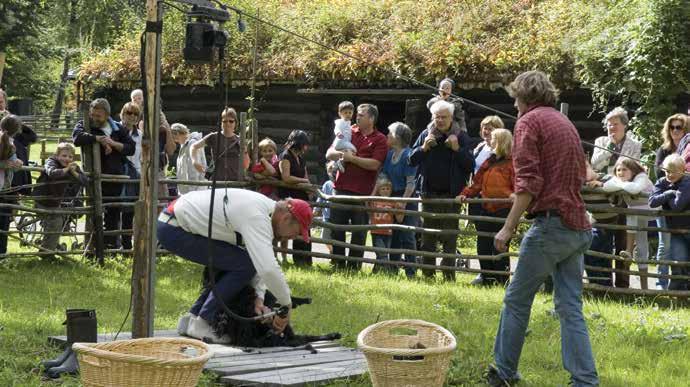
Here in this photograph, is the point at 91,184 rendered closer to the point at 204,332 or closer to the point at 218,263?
the point at 218,263

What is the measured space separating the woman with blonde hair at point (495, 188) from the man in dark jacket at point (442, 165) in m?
0.20

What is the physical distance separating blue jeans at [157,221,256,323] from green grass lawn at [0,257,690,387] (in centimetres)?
87

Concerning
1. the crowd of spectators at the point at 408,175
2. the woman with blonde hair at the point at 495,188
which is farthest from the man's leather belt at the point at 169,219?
the woman with blonde hair at the point at 495,188

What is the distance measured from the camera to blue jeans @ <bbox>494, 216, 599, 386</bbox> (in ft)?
20.6

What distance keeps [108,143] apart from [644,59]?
276 inches

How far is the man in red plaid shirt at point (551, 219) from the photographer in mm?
6281

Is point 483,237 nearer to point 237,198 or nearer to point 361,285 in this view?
point 361,285

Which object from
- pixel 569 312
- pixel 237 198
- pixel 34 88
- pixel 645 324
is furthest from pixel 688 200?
pixel 34 88

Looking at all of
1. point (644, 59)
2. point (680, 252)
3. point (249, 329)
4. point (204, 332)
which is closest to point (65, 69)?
point (644, 59)

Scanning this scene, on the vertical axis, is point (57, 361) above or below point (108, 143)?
below

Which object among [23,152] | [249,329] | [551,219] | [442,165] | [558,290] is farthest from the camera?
[23,152]

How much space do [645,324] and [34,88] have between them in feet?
105

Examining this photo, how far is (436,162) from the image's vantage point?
444 inches

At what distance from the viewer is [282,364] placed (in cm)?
665
